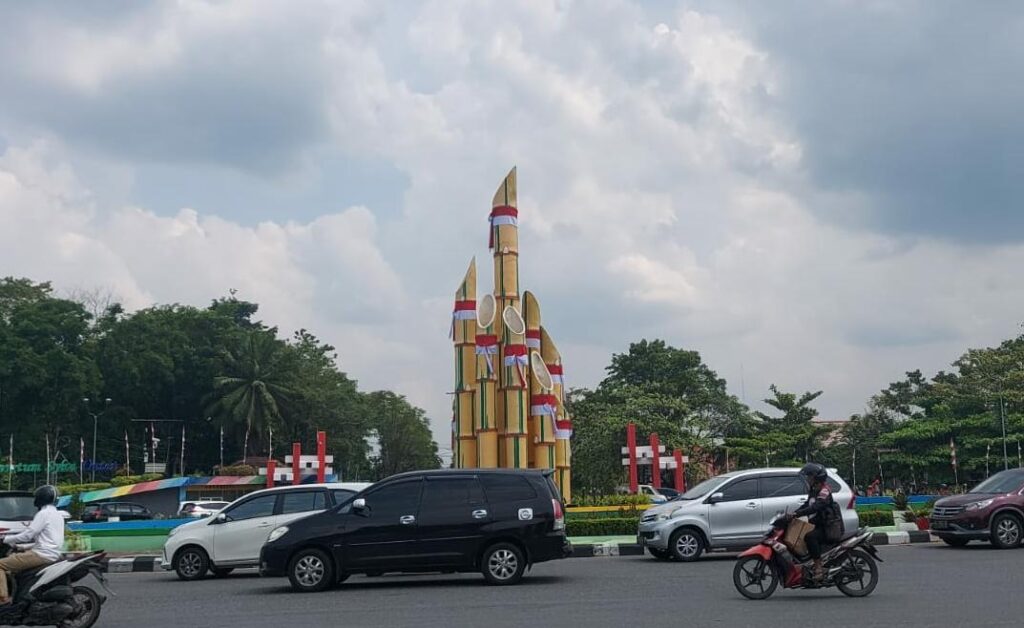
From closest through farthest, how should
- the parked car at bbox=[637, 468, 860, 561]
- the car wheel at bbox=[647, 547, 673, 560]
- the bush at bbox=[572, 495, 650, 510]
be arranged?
the parked car at bbox=[637, 468, 860, 561]
the car wheel at bbox=[647, 547, 673, 560]
the bush at bbox=[572, 495, 650, 510]

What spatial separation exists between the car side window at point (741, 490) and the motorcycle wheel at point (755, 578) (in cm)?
518

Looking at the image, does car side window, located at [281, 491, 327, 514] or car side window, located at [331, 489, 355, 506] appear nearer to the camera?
car side window, located at [281, 491, 327, 514]

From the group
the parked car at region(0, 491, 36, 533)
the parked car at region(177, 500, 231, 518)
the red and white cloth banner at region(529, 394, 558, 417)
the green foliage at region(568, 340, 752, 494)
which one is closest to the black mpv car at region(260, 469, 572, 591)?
the parked car at region(0, 491, 36, 533)

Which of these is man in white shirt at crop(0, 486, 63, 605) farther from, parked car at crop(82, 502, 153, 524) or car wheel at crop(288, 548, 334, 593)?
parked car at crop(82, 502, 153, 524)

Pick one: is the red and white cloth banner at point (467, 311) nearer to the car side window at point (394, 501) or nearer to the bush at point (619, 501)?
the bush at point (619, 501)

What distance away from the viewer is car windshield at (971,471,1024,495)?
61.5 feet

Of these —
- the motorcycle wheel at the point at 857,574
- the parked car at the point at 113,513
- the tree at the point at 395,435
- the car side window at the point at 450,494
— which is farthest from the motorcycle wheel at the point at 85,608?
the tree at the point at 395,435

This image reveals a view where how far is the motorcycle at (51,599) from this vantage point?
10555 millimetres

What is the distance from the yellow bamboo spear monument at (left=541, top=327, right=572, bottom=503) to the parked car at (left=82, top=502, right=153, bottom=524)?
15.9 meters

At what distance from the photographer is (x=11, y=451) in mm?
66812

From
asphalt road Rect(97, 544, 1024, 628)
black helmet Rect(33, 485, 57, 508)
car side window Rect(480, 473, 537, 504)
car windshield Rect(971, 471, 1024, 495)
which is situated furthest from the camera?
car windshield Rect(971, 471, 1024, 495)

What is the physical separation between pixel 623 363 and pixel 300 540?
61803 mm

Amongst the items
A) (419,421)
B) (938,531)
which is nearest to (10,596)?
(938,531)

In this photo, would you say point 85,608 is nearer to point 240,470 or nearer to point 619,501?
point 619,501
